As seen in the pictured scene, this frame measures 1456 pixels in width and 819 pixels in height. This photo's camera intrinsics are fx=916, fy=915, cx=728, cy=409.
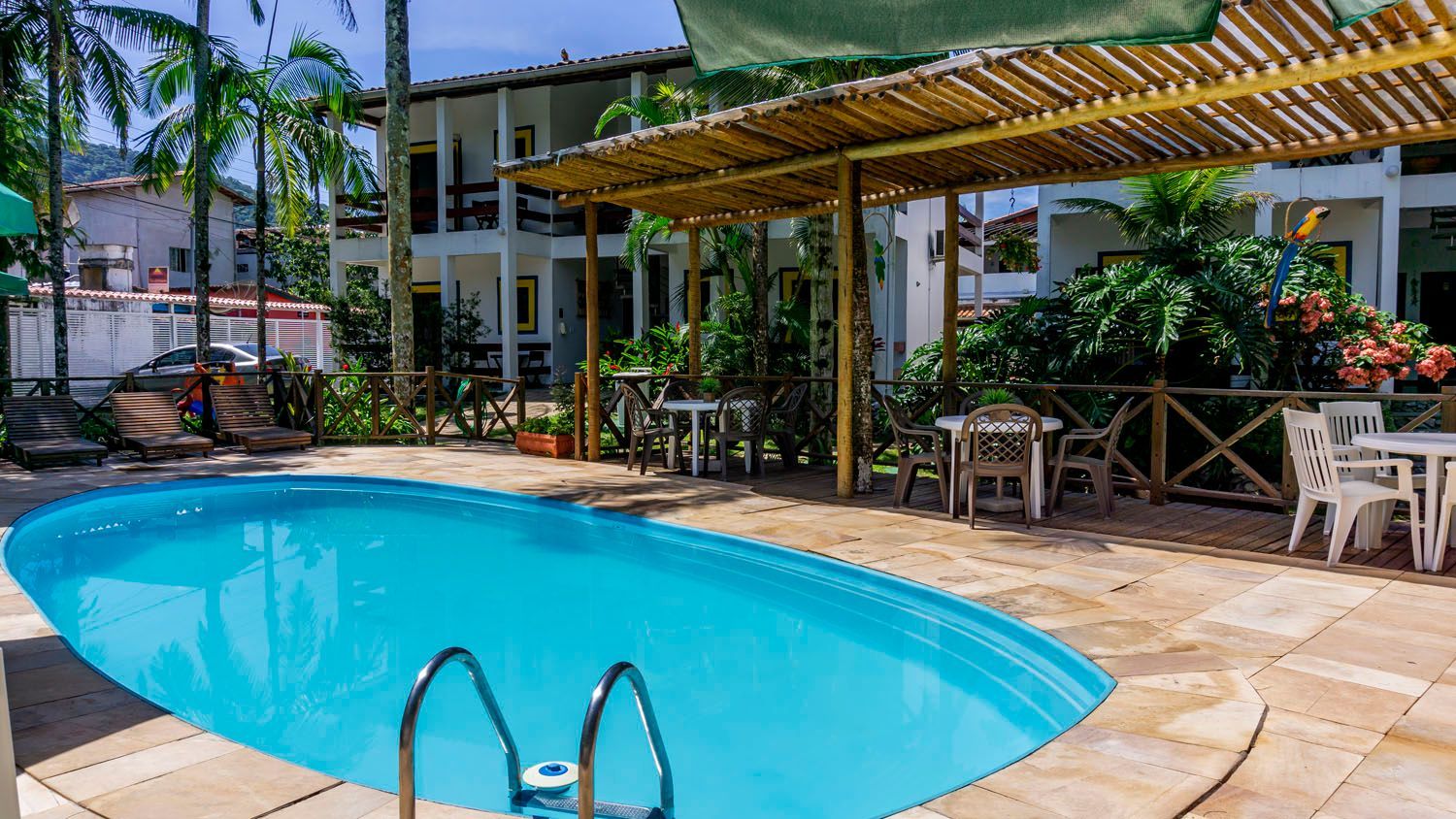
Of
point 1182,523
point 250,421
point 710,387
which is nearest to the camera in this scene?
point 1182,523

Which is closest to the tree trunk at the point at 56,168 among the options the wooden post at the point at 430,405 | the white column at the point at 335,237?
the wooden post at the point at 430,405

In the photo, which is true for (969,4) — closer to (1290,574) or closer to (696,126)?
(1290,574)

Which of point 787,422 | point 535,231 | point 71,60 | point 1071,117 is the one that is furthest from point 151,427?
point 1071,117

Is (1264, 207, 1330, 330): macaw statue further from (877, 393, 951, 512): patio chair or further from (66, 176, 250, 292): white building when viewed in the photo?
(66, 176, 250, 292): white building

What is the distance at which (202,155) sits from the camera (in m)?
14.7

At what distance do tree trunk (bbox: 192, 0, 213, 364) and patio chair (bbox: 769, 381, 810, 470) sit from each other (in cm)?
989

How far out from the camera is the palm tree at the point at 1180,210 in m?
10.1

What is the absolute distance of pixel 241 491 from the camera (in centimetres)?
966

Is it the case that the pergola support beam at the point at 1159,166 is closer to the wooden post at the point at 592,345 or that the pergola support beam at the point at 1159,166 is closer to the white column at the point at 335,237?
the wooden post at the point at 592,345

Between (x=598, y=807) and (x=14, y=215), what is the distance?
2.96 m

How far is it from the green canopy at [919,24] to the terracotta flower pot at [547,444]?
32.7ft

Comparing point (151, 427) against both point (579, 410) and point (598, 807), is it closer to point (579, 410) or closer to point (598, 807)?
point (579, 410)

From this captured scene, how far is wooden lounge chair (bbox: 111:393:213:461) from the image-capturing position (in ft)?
36.1

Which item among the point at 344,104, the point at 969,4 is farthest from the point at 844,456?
the point at 344,104
